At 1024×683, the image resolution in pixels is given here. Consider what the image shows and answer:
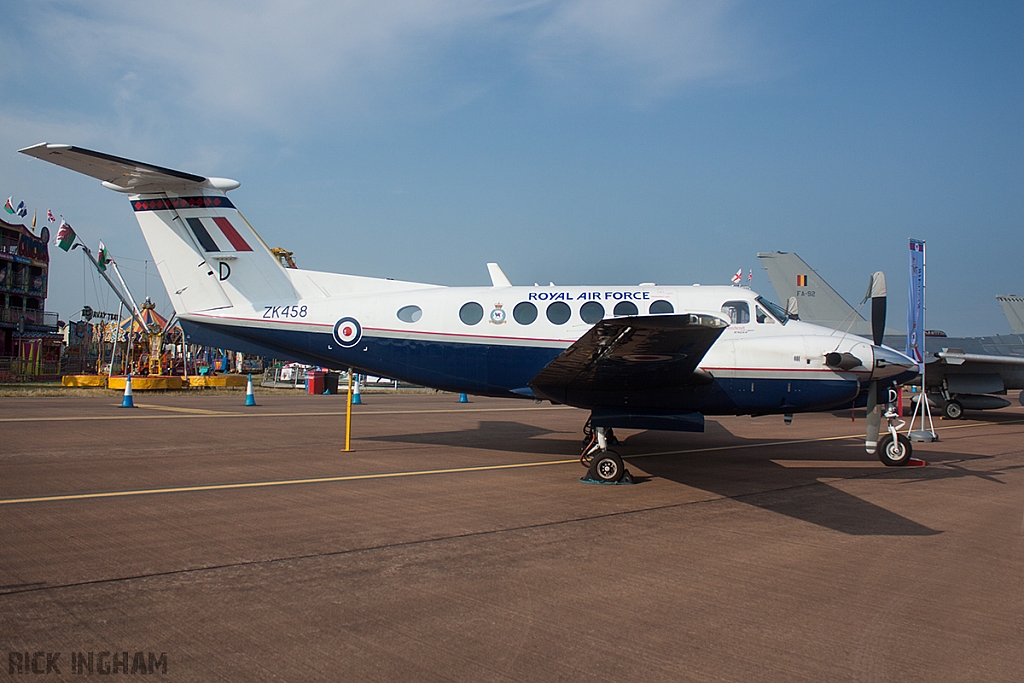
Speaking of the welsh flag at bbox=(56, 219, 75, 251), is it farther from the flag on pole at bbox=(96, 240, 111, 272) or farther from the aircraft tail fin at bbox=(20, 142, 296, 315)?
the aircraft tail fin at bbox=(20, 142, 296, 315)

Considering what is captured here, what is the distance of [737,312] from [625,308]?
177 cm

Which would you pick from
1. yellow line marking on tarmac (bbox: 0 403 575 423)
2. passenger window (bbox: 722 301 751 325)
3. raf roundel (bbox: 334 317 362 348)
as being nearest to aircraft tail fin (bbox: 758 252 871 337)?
yellow line marking on tarmac (bbox: 0 403 575 423)

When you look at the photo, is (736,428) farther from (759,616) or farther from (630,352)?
(759,616)

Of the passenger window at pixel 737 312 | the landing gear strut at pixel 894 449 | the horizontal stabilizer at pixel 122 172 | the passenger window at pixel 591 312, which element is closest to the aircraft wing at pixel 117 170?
the horizontal stabilizer at pixel 122 172

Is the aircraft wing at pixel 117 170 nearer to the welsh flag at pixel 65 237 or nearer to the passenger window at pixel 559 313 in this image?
the passenger window at pixel 559 313

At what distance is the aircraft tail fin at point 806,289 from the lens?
26.5 meters

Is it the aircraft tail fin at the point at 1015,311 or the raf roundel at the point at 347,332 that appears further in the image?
the aircraft tail fin at the point at 1015,311

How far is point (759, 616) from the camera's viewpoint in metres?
4.40

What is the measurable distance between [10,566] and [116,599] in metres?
1.30

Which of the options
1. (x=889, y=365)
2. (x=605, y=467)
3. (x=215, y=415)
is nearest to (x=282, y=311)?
(x=605, y=467)

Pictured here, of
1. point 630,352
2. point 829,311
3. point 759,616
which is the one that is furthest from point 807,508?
point 829,311

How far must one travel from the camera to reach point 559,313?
1098 cm

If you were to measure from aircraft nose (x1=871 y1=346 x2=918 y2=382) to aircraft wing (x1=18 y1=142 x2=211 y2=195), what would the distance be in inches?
444

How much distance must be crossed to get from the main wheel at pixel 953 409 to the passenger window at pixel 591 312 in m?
18.2
